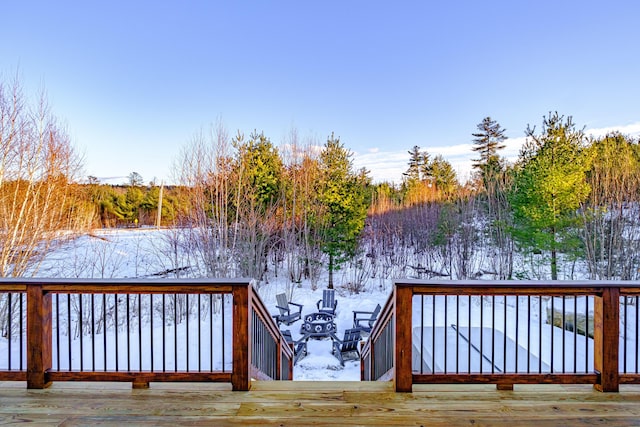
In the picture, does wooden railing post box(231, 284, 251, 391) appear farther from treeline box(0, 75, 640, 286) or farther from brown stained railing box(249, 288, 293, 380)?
treeline box(0, 75, 640, 286)

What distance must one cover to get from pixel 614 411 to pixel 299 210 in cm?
1005

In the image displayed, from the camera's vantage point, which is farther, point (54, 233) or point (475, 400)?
point (54, 233)

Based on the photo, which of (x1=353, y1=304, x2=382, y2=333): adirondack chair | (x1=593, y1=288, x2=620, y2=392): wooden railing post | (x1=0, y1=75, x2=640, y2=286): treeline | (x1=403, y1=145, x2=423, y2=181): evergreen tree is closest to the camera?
(x1=593, y1=288, x2=620, y2=392): wooden railing post

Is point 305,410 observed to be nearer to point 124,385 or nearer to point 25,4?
point 124,385

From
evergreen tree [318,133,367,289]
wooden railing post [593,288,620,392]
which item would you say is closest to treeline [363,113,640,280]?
evergreen tree [318,133,367,289]

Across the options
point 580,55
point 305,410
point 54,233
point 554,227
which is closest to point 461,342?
point 305,410

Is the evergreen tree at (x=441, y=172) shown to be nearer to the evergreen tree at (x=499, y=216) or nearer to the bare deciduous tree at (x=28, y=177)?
the evergreen tree at (x=499, y=216)

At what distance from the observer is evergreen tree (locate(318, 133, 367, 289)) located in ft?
37.7

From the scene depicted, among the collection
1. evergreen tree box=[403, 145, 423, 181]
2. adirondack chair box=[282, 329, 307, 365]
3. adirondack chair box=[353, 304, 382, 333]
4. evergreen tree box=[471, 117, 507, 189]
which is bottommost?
adirondack chair box=[282, 329, 307, 365]

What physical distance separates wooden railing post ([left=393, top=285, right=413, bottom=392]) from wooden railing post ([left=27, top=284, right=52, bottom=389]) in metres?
2.68

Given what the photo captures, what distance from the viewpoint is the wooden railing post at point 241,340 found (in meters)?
2.38

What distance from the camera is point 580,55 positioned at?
831 centimetres

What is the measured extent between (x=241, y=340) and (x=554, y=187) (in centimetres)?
1021

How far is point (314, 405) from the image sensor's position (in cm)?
222
